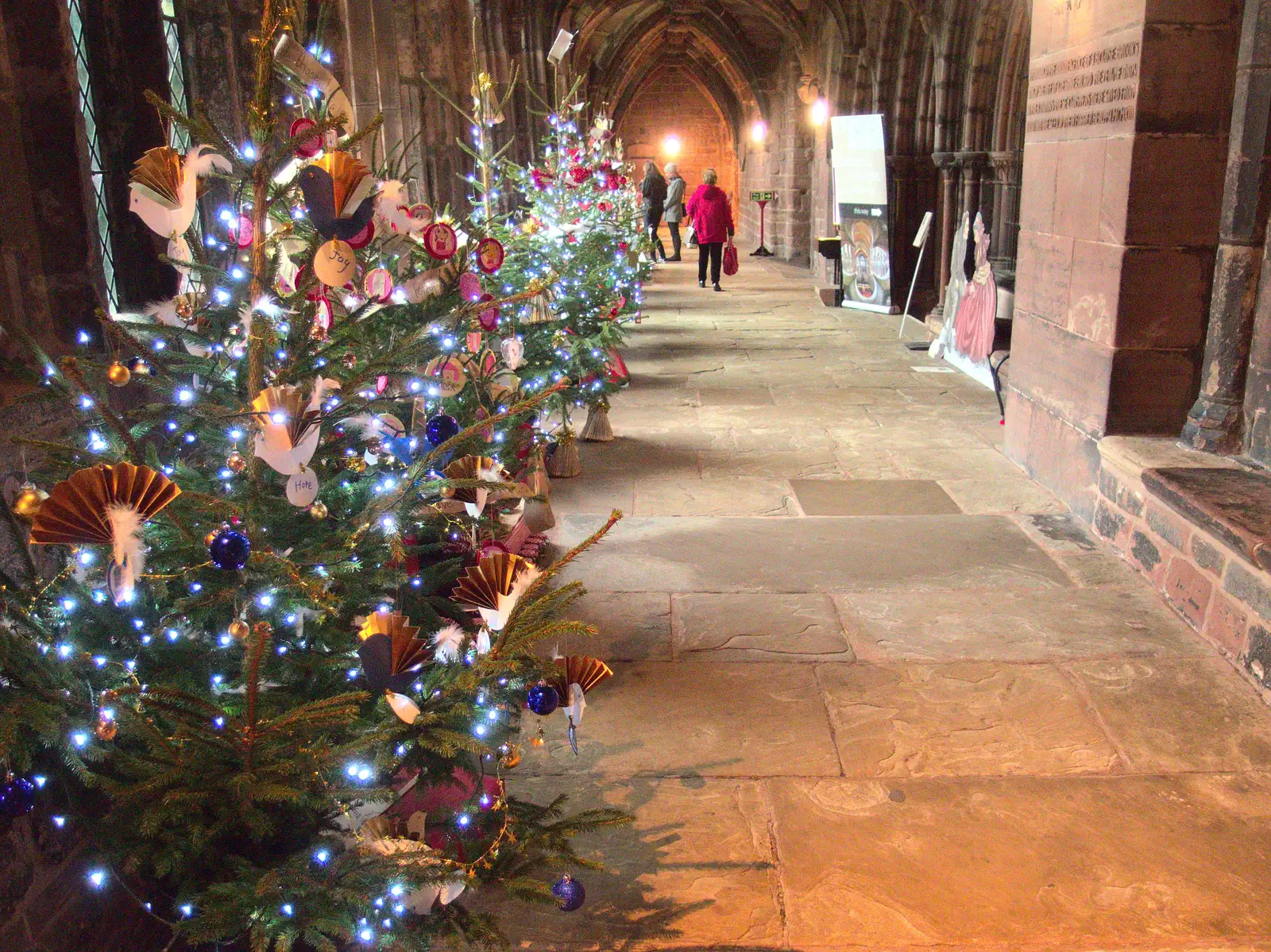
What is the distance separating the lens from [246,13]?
3.81m

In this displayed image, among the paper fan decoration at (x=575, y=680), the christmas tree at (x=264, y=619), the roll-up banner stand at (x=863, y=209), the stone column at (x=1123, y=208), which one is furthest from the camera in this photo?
the roll-up banner stand at (x=863, y=209)

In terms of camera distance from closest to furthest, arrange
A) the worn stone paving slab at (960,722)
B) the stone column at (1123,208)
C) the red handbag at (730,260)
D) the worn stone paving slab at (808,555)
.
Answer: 1. the worn stone paving slab at (960,722)
2. the worn stone paving slab at (808,555)
3. the stone column at (1123,208)
4. the red handbag at (730,260)

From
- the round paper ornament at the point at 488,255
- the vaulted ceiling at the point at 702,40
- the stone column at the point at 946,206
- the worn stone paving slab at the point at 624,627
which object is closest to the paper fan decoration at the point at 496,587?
the round paper ornament at the point at 488,255

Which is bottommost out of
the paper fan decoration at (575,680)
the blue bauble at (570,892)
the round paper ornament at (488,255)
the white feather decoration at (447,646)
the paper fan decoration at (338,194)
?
the blue bauble at (570,892)

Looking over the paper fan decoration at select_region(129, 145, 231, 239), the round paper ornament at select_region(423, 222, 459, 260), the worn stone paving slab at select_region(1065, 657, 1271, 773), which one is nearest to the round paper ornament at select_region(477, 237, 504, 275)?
the round paper ornament at select_region(423, 222, 459, 260)

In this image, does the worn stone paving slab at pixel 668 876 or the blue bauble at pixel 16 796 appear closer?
the blue bauble at pixel 16 796

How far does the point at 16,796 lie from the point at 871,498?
167 inches

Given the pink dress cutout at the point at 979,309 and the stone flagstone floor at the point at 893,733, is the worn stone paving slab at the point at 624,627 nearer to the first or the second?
the stone flagstone floor at the point at 893,733

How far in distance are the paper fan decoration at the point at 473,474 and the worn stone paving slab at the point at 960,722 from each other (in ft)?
3.95

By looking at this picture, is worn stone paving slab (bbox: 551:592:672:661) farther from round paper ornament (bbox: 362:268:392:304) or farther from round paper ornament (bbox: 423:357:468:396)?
round paper ornament (bbox: 362:268:392:304)

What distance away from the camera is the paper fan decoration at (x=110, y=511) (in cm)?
152

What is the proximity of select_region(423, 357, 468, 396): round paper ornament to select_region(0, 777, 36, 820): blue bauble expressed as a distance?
113 centimetres

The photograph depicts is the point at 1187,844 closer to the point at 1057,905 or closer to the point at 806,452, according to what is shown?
the point at 1057,905

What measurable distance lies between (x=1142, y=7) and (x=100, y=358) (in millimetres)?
4086
